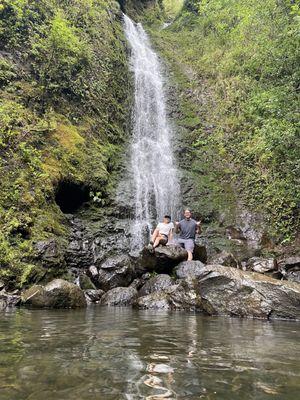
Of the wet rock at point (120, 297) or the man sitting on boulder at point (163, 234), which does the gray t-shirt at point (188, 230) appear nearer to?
the man sitting on boulder at point (163, 234)

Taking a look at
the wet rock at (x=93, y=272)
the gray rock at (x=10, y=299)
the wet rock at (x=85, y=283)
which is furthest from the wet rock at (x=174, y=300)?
the gray rock at (x=10, y=299)

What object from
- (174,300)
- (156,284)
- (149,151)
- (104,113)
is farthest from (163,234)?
(104,113)

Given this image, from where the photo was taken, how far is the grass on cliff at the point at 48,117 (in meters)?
11.9

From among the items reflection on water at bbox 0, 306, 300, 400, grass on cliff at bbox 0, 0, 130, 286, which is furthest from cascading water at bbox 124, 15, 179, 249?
reflection on water at bbox 0, 306, 300, 400

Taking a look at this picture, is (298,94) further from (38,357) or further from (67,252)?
(38,357)

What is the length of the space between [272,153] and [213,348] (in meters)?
11.5

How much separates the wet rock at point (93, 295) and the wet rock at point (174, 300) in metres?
1.59

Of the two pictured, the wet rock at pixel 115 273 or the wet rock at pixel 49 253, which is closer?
the wet rock at pixel 49 253

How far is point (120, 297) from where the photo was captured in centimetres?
1012

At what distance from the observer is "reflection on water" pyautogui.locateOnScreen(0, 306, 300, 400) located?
8.93 feet

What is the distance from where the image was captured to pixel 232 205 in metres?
17.1

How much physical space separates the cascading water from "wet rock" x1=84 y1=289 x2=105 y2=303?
3851mm

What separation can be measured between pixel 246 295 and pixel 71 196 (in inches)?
349

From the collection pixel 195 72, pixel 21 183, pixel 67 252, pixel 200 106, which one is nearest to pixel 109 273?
pixel 67 252
